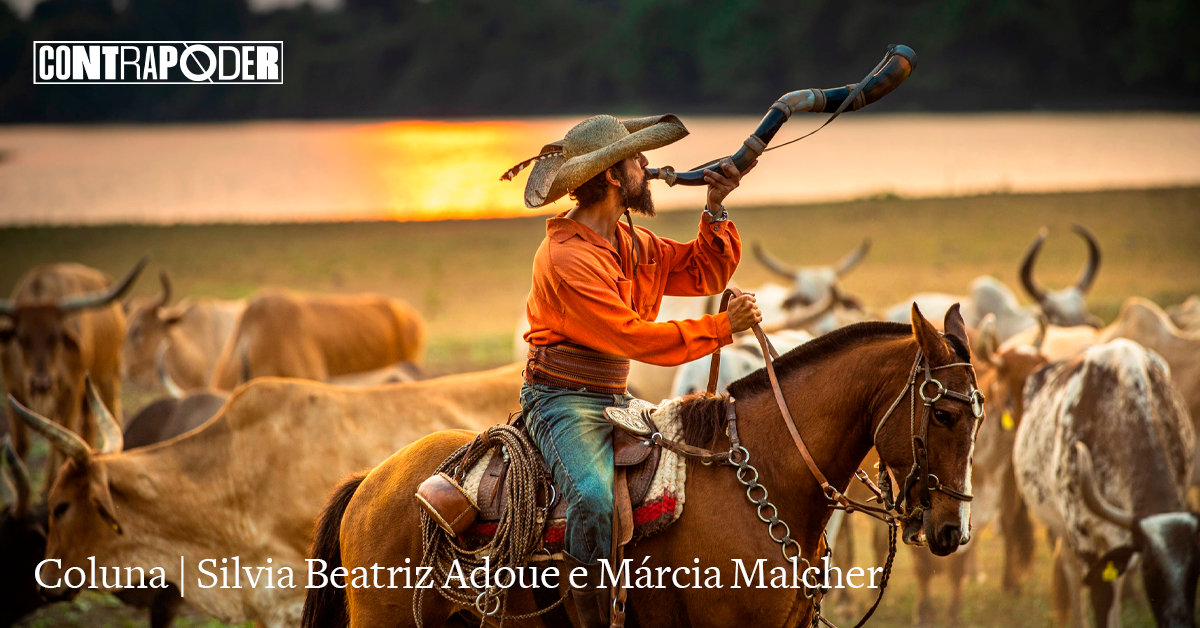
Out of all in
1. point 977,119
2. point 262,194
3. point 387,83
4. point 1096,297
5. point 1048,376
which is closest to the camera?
point 1048,376

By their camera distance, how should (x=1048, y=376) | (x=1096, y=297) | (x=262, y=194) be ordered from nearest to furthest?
1. (x=1048, y=376)
2. (x=1096, y=297)
3. (x=262, y=194)

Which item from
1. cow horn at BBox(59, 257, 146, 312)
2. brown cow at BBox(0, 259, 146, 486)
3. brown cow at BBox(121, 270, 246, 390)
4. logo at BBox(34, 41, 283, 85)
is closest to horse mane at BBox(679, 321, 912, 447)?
logo at BBox(34, 41, 283, 85)

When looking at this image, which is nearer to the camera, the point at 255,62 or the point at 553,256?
the point at 553,256

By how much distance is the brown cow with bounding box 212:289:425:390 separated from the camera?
9.57 m

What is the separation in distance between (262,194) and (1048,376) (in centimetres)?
2669

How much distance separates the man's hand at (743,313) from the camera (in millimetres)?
3258

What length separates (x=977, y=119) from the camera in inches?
1494

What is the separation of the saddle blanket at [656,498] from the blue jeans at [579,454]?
11 cm

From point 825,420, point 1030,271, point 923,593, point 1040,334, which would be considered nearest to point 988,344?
point 1040,334

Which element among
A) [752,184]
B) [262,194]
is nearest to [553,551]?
[262,194]

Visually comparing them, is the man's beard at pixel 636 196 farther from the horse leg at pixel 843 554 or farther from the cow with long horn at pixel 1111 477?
the horse leg at pixel 843 554

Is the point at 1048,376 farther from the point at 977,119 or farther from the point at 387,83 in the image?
the point at 387,83

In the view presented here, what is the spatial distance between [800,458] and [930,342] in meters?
0.55

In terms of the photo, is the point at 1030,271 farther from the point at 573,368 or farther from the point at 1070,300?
the point at 573,368
